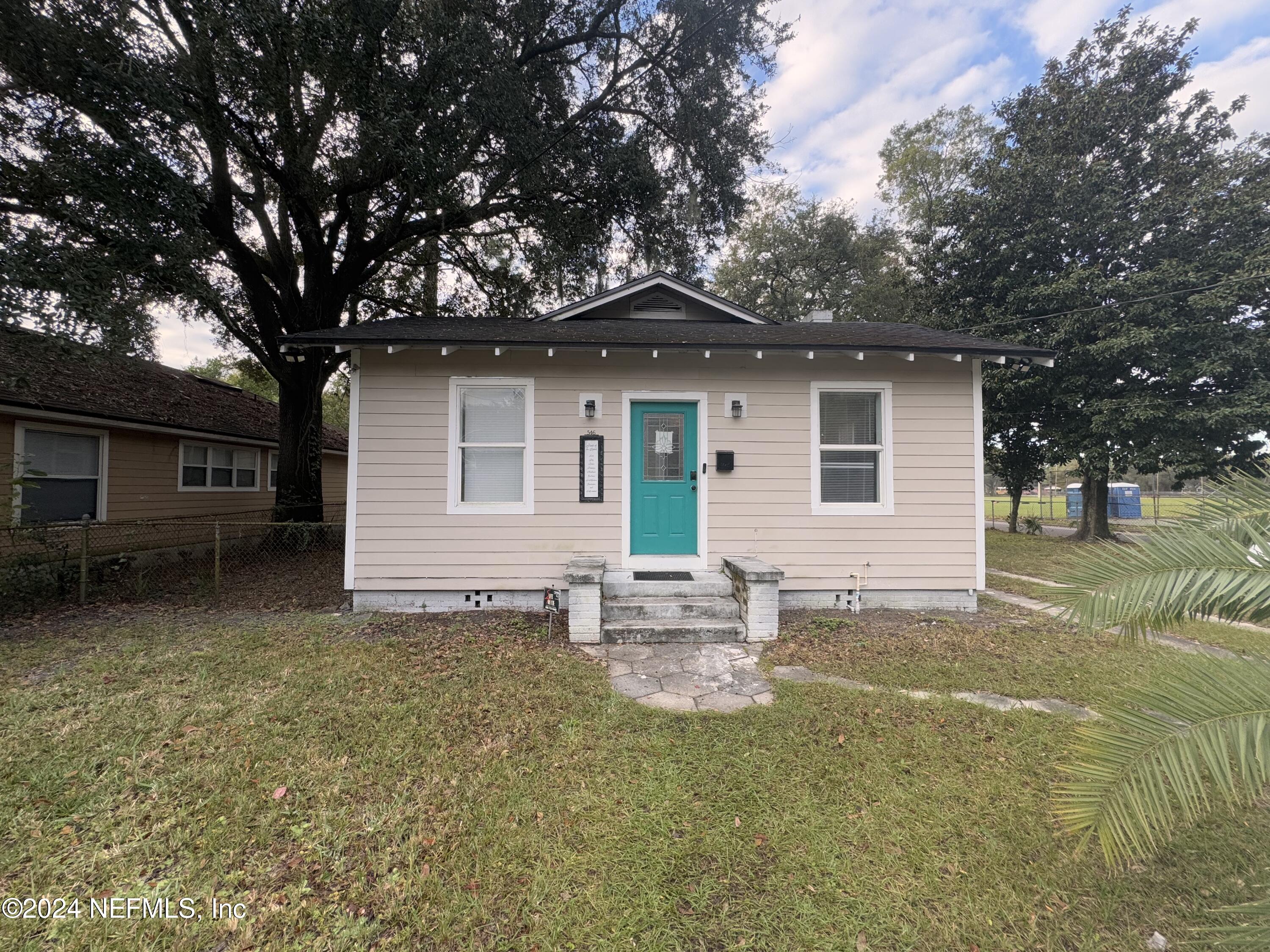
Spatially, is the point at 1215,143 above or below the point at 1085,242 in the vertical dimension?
above

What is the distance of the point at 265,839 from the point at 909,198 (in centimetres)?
2112

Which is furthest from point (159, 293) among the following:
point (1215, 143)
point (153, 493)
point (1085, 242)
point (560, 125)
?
point (1215, 143)

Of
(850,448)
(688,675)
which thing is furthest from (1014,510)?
(688,675)

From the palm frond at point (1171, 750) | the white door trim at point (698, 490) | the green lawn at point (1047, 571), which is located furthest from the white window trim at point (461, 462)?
the palm frond at point (1171, 750)

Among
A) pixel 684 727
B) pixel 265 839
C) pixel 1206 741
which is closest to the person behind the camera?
pixel 1206 741

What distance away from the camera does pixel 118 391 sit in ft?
26.9

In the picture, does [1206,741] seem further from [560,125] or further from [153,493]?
[153,493]

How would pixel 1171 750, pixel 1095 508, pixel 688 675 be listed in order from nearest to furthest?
pixel 1171 750 → pixel 688 675 → pixel 1095 508

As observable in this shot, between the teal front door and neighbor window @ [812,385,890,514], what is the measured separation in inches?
56.0

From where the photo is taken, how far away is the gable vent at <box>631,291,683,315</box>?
21.8 feet

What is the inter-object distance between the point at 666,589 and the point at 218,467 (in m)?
10.5

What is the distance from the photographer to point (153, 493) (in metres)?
8.32

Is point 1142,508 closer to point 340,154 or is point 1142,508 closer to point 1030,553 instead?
point 1030,553

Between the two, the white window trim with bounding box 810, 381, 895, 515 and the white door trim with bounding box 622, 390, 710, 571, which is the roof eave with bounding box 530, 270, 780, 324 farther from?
the white door trim with bounding box 622, 390, 710, 571
